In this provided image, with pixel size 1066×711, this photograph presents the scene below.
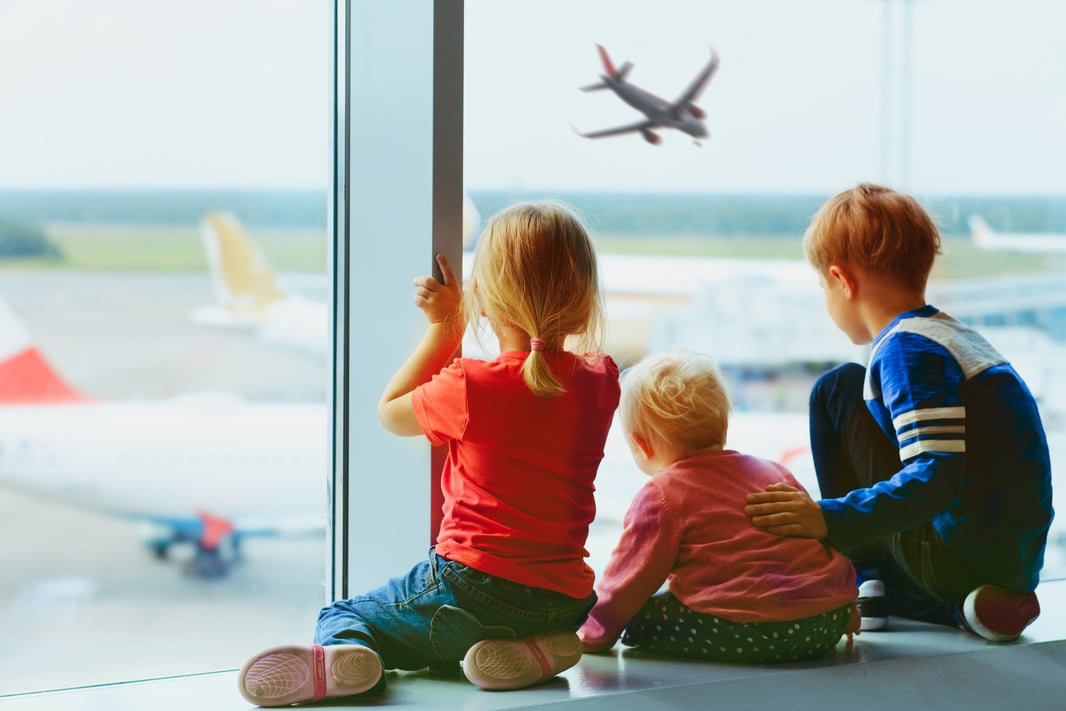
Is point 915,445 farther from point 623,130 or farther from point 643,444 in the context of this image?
point 623,130

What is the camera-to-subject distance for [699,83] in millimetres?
2670

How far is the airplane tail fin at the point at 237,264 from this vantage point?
536 cm

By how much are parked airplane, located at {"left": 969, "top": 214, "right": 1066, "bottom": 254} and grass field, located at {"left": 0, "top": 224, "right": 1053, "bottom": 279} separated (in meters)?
0.07

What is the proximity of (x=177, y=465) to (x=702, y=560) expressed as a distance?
5.61 meters

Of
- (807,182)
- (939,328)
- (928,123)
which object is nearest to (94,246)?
(939,328)

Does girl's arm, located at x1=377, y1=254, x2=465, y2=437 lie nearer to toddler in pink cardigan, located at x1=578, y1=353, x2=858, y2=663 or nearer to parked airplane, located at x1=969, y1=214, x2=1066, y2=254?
toddler in pink cardigan, located at x1=578, y1=353, x2=858, y2=663

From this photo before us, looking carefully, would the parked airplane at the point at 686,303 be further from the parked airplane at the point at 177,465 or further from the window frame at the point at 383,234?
the window frame at the point at 383,234

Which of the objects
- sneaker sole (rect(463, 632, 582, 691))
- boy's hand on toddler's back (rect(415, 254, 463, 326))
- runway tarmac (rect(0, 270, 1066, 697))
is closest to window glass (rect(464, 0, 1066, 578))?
boy's hand on toddler's back (rect(415, 254, 463, 326))

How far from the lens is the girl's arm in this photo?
0.94m

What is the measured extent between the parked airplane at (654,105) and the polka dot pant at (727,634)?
1024 millimetres

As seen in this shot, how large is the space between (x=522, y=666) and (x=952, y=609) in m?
0.59

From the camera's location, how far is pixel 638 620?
1.01 m

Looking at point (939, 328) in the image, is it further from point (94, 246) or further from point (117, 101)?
point (117, 101)

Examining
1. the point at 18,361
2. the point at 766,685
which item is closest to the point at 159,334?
the point at 18,361
